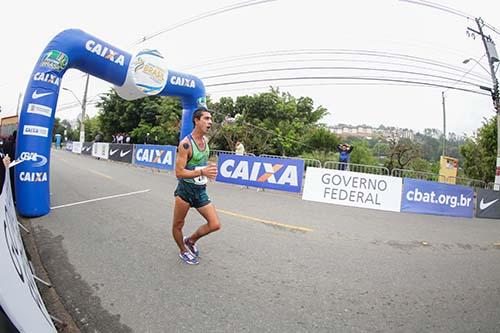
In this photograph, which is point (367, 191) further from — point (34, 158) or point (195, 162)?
point (34, 158)

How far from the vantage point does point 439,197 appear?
8.93m

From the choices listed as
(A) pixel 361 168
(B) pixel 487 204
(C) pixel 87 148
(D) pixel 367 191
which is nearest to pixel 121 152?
(C) pixel 87 148

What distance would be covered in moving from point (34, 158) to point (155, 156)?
409 inches

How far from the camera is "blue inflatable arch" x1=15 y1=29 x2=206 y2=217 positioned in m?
4.79

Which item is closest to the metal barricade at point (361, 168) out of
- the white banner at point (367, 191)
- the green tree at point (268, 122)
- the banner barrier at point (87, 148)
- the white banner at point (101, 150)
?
the white banner at point (367, 191)

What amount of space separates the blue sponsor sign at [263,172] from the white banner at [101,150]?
46.1ft

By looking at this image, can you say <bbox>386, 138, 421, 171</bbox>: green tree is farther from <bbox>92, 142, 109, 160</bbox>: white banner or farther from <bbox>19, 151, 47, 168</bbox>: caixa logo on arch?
<bbox>19, 151, 47, 168</bbox>: caixa logo on arch

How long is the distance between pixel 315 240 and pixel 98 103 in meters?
37.1

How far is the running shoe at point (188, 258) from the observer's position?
10.5 ft

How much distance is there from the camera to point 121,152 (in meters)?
19.0

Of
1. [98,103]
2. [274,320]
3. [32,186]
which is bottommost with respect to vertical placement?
[274,320]

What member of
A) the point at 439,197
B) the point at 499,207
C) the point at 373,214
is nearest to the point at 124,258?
the point at 373,214

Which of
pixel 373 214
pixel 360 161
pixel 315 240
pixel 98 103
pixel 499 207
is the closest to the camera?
pixel 315 240

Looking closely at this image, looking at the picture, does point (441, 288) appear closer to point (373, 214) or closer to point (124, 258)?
point (124, 258)
